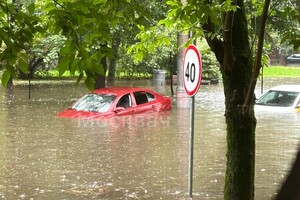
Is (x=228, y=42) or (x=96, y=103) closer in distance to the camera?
(x=228, y=42)

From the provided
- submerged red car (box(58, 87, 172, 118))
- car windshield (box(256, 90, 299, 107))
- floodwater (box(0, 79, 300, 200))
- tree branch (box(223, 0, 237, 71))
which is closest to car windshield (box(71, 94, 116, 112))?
submerged red car (box(58, 87, 172, 118))

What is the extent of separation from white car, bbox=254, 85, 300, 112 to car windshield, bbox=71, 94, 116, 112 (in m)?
4.73

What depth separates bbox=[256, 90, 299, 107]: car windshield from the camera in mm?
18219

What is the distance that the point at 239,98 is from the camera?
5246 millimetres

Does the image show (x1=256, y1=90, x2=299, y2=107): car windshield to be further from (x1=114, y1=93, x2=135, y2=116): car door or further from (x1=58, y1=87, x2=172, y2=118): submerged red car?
(x1=114, y1=93, x2=135, y2=116): car door

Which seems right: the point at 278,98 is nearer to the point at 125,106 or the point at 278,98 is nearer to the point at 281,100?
the point at 281,100

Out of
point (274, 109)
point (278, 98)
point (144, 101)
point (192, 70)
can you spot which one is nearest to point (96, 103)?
point (144, 101)

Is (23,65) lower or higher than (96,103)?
higher

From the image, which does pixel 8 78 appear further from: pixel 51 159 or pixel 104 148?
pixel 104 148

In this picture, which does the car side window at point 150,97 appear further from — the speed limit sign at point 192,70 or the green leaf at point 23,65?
the green leaf at point 23,65

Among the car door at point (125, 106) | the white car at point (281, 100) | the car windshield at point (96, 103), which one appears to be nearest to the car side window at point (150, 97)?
the car door at point (125, 106)

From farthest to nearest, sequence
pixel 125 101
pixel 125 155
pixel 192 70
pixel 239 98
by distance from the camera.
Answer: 1. pixel 125 101
2. pixel 125 155
3. pixel 192 70
4. pixel 239 98

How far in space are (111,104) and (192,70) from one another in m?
9.98

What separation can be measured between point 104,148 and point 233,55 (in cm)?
775
